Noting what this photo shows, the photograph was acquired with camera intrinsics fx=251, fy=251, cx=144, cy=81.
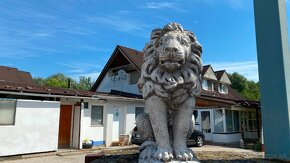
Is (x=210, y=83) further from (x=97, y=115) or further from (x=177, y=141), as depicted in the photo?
(x=177, y=141)

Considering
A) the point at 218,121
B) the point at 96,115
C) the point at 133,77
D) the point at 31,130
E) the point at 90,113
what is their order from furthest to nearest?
1. the point at 133,77
2. the point at 218,121
3. the point at 96,115
4. the point at 90,113
5. the point at 31,130

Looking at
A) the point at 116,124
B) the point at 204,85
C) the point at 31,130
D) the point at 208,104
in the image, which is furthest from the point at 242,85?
the point at 31,130

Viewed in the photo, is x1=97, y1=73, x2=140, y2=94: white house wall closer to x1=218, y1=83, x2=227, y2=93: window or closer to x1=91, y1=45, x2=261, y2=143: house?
x1=91, y1=45, x2=261, y2=143: house

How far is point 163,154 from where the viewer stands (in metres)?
2.79

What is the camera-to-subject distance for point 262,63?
16.6 feet

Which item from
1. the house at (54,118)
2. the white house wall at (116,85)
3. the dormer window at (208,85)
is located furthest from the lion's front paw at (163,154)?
the dormer window at (208,85)

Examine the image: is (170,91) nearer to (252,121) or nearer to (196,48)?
(196,48)

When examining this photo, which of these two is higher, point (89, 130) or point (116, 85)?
point (116, 85)

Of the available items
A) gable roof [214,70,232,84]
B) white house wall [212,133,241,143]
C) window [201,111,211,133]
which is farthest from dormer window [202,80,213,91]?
white house wall [212,133,241,143]

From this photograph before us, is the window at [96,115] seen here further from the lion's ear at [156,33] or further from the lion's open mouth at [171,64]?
the lion's open mouth at [171,64]

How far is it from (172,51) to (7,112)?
906 cm

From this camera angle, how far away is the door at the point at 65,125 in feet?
42.0

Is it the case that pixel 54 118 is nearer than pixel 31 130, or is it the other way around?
pixel 31 130

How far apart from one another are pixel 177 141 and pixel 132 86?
49.9 ft
